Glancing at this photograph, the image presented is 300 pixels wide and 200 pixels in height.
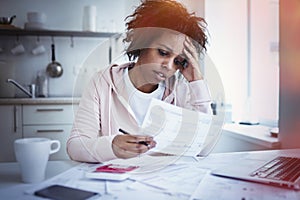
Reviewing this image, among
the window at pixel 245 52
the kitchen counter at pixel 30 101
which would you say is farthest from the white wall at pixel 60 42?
the window at pixel 245 52

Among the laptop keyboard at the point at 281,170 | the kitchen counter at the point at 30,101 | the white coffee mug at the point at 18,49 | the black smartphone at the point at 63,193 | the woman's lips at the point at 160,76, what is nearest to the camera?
the black smartphone at the point at 63,193

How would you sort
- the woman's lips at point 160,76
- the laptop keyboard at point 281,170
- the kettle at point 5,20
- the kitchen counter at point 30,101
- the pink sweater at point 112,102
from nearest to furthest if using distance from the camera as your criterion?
the laptop keyboard at point 281,170 < the pink sweater at point 112,102 < the woman's lips at point 160,76 < the kitchen counter at point 30,101 < the kettle at point 5,20

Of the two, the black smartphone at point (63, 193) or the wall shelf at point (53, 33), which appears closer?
the black smartphone at point (63, 193)

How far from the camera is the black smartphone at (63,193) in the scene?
40cm

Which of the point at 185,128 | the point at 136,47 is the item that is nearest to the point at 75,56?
the point at 136,47

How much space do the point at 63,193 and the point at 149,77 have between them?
0.49m

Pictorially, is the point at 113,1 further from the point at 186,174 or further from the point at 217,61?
the point at 186,174

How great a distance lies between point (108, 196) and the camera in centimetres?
41

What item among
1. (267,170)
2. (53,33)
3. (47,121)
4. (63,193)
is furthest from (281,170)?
(53,33)

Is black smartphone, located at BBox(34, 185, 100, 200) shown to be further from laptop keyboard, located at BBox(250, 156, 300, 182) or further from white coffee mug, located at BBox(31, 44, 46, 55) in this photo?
white coffee mug, located at BBox(31, 44, 46, 55)

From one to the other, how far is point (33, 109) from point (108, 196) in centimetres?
152

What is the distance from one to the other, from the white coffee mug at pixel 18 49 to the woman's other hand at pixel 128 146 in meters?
1.68

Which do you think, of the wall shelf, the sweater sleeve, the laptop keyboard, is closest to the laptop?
the laptop keyboard

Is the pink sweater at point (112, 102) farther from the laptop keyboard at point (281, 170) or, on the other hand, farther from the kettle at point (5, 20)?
the kettle at point (5, 20)
